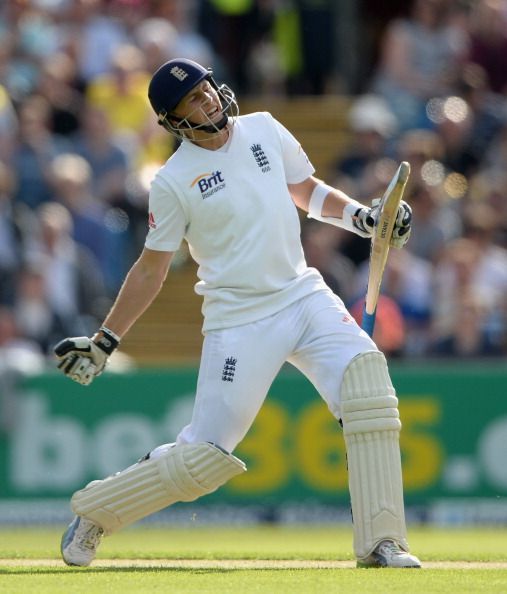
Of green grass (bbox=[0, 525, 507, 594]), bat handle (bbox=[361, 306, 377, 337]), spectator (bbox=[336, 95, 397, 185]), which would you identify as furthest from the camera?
spectator (bbox=[336, 95, 397, 185])

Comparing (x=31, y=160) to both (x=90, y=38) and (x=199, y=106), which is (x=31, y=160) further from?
(x=199, y=106)

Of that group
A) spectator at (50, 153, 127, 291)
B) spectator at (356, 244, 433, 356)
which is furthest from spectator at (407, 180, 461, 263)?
spectator at (50, 153, 127, 291)

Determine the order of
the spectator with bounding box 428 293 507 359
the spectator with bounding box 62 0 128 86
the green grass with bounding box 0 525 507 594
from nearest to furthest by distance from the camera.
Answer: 1. the green grass with bounding box 0 525 507 594
2. the spectator with bounding box 428 293 507 359
3. the spectator with bounding box 62 0 128 86

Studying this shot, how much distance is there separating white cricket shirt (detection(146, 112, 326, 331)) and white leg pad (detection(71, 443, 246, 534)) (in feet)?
2.07

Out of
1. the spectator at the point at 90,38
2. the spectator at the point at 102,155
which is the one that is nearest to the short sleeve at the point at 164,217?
the spectator at the point at 102,155

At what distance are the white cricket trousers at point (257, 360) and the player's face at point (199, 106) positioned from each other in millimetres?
966

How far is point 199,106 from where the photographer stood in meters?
7.69

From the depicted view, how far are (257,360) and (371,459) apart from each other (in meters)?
0.69

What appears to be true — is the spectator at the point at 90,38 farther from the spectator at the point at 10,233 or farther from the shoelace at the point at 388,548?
the shoelace at the point at 388,548

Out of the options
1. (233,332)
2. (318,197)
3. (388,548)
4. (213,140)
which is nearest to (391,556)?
(388,548)

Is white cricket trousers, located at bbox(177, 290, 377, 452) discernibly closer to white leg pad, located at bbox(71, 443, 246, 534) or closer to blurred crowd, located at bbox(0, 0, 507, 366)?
white leg pad, located at bbox(71, 443, 246, 534)

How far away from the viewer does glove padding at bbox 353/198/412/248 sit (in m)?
7.90

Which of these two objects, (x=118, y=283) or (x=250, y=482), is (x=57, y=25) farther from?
(x=250, y=482)

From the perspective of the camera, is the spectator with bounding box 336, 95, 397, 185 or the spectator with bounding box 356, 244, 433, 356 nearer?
the spectator with bounding box 356, 244, 433, 356
